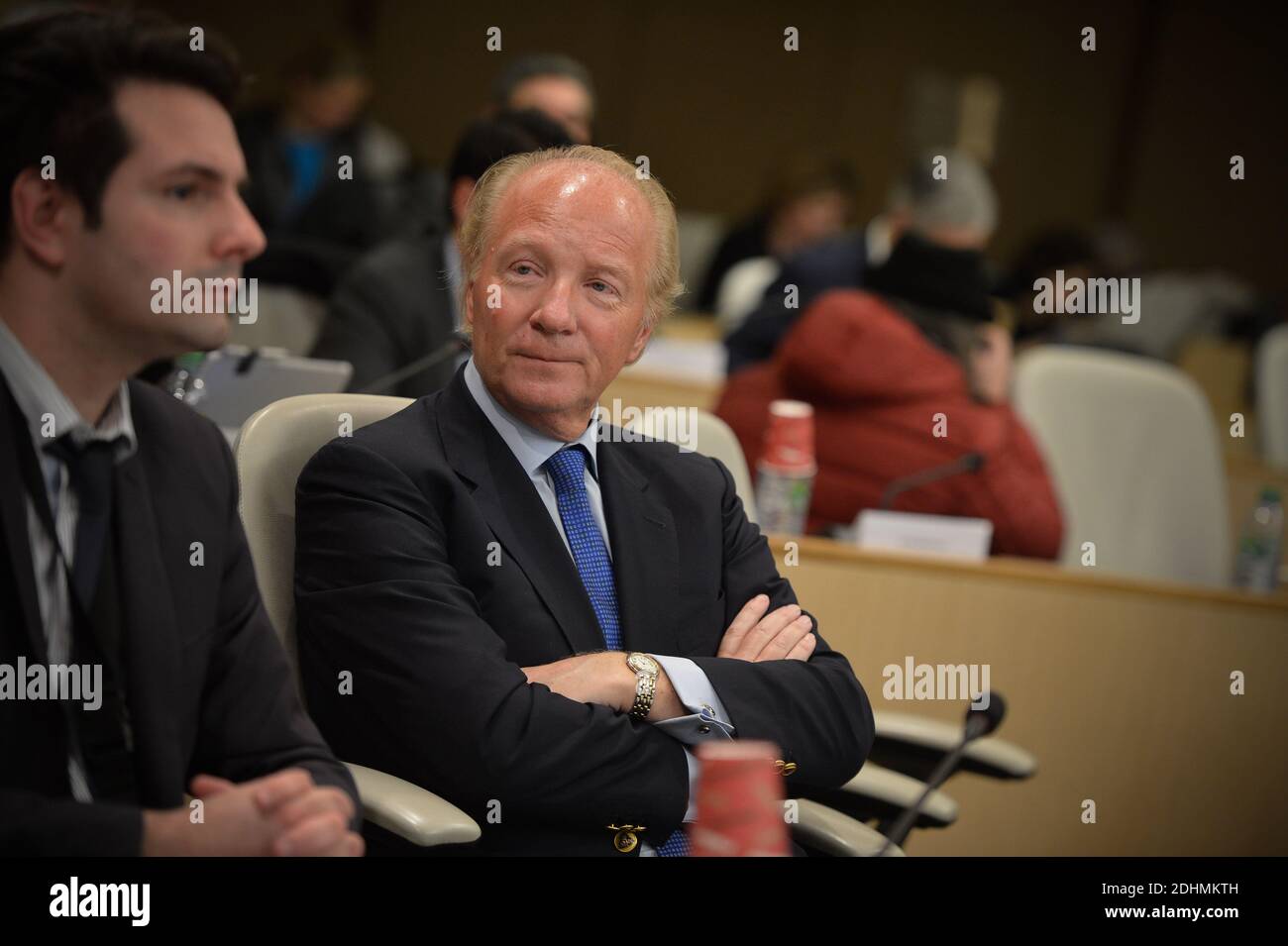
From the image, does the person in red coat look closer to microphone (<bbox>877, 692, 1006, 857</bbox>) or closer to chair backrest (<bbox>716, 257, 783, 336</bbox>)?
microphone (<bbox>877, 692, 1006, 857</bbox>)

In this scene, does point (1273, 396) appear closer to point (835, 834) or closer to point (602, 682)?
point (835, 834)

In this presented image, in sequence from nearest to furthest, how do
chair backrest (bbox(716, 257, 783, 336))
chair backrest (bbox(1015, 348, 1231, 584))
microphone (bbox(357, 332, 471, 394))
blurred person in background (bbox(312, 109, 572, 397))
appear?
microphone (bbox(357, 332, 471, 394)), blurred person in background (bbox(312, 109, 572, 397)), chair backrest (bbox(1015, 348, 1231, 584)), chair backrest (bbox(716, 257, 783, 336))

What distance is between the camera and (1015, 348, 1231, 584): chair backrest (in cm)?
387

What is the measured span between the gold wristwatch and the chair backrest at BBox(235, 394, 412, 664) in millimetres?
414

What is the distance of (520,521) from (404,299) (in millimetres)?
1224

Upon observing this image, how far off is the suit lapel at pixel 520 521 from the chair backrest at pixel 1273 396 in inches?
167

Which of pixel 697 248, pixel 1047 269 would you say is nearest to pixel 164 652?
pixel 1047 269

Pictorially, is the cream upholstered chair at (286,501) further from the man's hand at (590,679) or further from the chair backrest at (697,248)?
the chair backrest at (697,248)

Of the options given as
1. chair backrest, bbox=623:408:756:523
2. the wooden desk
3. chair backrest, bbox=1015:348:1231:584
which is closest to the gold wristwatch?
chair backrest, bbox=623:408:756:523

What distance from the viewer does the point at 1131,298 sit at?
6125mm

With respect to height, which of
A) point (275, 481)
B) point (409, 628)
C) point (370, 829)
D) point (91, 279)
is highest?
point (91, 279)
